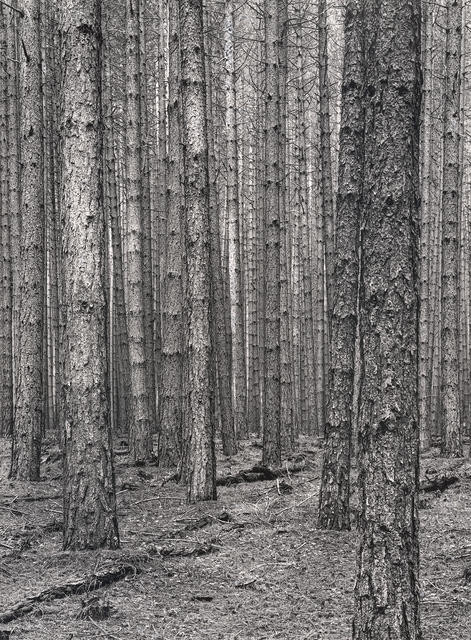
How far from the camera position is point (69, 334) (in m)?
5.75

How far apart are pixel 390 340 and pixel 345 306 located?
9.83 feet

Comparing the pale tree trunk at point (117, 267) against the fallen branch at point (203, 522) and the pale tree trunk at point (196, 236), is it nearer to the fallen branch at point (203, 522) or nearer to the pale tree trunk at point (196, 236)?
the pale tree trunk at point (196, 236)

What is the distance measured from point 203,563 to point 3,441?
23.4ft

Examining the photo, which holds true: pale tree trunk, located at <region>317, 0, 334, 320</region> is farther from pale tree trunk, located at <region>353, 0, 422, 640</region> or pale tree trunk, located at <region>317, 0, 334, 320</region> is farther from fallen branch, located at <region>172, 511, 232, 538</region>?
pale tree trunk, located at <region>353, 0, 422, 640</region>

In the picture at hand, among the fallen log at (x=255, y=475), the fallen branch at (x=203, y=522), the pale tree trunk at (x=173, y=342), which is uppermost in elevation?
the pale tree trunk at (x=173, y=342)

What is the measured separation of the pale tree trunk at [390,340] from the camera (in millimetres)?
3396

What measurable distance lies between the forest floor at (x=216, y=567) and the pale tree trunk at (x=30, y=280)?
1.65 feet

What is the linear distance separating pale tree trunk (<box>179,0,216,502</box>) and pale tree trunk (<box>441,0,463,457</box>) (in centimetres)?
472

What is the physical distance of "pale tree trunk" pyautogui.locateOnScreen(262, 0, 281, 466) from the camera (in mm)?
9438

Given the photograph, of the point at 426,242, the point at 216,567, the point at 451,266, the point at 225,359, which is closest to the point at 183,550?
the point at 216,567

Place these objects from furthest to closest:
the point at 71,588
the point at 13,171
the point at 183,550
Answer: the point at 13,171
the point at 183,550
the point at 71,588

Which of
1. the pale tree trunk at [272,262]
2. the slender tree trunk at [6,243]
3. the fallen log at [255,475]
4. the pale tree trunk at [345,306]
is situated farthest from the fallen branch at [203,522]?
the slender tree trunk at [6,243]

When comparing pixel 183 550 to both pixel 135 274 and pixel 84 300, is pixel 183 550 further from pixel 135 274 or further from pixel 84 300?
pixel 135 274

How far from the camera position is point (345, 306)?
6.44 meters
